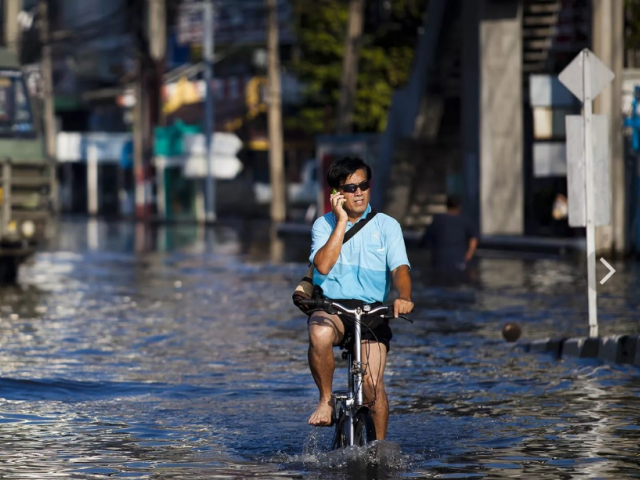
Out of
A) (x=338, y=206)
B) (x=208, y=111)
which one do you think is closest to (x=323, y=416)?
(x=338, y=206)

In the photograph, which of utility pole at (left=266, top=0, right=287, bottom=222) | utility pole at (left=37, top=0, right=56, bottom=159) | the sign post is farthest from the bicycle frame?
utility pole at (left=37, top=0, right=56, bottom=159)

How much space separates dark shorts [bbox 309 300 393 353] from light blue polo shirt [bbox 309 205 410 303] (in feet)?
0.28

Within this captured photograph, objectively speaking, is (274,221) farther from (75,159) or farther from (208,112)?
(75,159)

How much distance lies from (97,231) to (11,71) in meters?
23.8

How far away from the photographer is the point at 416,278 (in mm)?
25625

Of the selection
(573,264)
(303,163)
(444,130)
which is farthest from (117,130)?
(573,264)

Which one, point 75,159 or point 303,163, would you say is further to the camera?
point 75,159

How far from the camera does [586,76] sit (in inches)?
599

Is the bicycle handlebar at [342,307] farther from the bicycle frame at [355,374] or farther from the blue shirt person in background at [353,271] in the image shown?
the blue shirt person in background at [353,271]

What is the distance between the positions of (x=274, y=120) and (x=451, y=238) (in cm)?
3225

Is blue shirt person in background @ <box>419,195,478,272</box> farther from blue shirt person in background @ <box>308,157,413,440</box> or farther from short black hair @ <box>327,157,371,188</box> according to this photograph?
short black hair @ <box>327,157,371,188</box>

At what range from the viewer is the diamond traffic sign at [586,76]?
15.2 meters

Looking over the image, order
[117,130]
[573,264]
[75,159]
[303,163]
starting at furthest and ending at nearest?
1. [117,130]
2. [75,159]
3. [303,163]
4. [573,264]

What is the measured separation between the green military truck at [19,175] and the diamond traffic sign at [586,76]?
10.9 metres
